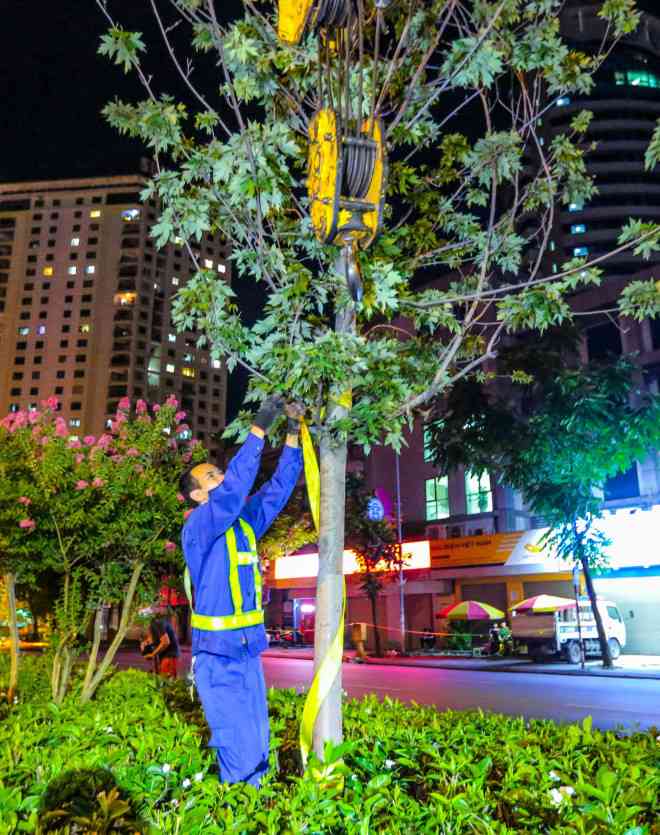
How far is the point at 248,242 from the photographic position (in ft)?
15.7

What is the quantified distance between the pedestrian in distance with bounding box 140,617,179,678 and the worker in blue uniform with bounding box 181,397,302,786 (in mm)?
10680

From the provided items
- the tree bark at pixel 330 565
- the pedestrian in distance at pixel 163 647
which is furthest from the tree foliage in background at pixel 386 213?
the pedestrian in distance at pixel 163 647

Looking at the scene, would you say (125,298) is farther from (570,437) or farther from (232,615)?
(232,615)

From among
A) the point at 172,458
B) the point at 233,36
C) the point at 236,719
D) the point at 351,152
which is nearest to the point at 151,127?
the point at 233,36

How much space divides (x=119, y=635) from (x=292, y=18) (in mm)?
6569

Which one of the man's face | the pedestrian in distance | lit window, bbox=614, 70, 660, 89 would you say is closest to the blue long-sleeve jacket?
the man's face

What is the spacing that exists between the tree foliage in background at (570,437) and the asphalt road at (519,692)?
4.41 metres

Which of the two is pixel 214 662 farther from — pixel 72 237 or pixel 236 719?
pixel 72 237

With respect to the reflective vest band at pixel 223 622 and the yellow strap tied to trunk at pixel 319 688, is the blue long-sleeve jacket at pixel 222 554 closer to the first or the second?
the reflective vest band at pixel 223 622

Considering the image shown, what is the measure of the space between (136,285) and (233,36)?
107 m

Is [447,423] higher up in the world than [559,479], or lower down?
higher up

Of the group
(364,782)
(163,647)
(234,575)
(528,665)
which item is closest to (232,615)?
(234,575)

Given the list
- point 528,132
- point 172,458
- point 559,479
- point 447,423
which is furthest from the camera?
point 447,423

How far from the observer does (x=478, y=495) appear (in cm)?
3403
